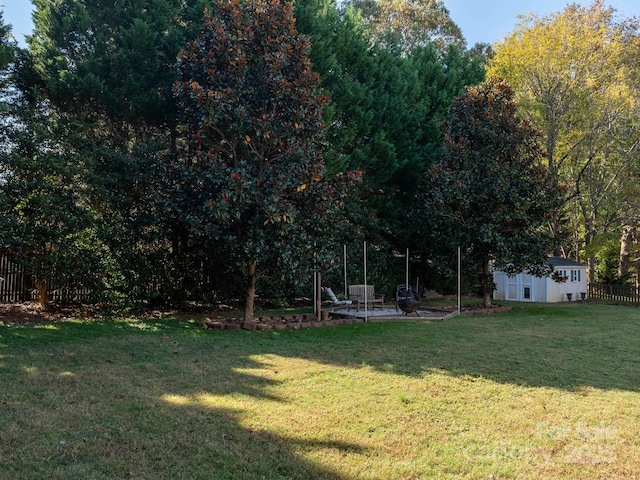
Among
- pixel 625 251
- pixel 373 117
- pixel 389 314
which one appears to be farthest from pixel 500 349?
pixel 625 251

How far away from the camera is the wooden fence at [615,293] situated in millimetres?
18047

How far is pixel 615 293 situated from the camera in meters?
18.8

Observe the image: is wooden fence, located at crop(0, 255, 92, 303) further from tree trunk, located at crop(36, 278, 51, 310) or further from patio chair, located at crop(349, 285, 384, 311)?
patio chair, located at crop(349, 285, 384, 311)

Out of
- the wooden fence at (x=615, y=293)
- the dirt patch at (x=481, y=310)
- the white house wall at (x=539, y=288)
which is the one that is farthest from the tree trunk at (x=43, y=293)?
the wooden fence at (x=615, y=293)

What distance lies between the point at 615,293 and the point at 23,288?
20.4m

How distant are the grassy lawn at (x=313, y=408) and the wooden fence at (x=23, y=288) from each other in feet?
9.47

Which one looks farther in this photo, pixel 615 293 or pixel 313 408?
pixel 615 293

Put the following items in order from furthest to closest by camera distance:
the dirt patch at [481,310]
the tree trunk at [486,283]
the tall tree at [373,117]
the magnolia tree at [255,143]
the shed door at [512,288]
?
the shed door at [512,288] → the tree trunk at [486,283] → the tall tree at [373,117] → the dirt patch at [481,310] → the magnolia tree at [255,143]

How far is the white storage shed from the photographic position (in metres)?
18.0

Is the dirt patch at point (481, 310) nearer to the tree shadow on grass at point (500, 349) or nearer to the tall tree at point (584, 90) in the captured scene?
the tree shadow on grass at point (500, 349)

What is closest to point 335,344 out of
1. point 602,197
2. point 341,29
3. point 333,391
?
point 333,391

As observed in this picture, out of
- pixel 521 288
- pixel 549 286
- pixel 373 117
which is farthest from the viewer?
pixel 521 288

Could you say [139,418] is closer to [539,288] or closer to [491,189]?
[491,189]

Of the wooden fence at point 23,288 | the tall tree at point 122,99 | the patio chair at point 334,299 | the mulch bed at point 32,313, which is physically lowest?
the mulch bed at point 32,313
